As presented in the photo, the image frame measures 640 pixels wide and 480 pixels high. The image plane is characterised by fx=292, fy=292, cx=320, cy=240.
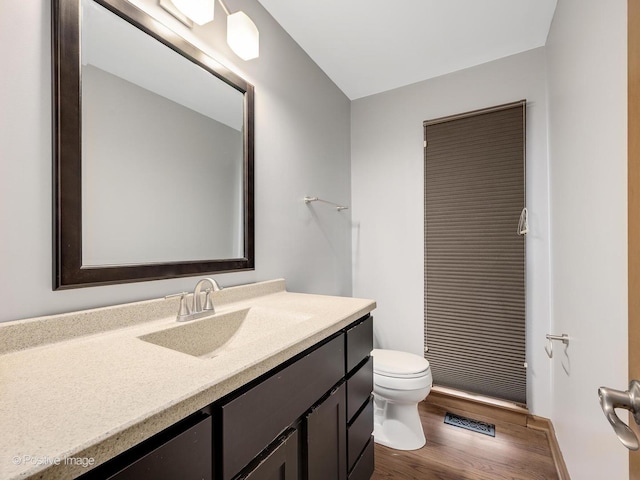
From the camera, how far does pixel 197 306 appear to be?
3.61ft

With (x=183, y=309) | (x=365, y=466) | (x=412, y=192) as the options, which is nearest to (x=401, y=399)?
(x=365, y=466)

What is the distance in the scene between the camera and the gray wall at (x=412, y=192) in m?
1.87

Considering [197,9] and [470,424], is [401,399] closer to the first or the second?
[470,424]

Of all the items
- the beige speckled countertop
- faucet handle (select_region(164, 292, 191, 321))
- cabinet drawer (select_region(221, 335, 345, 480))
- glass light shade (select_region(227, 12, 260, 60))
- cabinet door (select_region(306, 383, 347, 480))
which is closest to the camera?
the beige speckled countertop

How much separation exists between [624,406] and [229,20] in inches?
67.7

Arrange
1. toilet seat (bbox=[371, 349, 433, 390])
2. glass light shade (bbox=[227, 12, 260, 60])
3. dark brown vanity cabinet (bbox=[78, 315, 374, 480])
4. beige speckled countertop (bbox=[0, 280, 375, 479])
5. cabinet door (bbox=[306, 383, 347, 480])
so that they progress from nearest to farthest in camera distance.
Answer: beige speckled countertop (bbox=[0, 280, 375, 479])
dark brown vanity cabinet (bbox=[78, 315, 374, 480])
cabinet door (bbox=[306, 383, 347, 480])
glass light shade (bbox=[227, 12, 260, 60])
toilet seat (bbox=[371, 349, 433, 390])

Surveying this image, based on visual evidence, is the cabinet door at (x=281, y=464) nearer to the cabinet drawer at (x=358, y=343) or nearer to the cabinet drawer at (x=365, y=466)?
the cabinet drawer at (x=358, y=343)

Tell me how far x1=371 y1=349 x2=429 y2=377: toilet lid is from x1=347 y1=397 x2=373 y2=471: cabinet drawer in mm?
404

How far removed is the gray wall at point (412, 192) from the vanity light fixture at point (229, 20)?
137 cm

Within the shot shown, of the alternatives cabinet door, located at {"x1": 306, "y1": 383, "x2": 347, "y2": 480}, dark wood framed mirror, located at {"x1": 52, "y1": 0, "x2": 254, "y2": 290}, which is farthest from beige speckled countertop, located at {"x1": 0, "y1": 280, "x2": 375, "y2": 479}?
cabinet door, located at {"x1": 306, "y1": 383, "x2": 347, "y2": 480}

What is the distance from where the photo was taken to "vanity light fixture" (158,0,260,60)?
43.6 inches


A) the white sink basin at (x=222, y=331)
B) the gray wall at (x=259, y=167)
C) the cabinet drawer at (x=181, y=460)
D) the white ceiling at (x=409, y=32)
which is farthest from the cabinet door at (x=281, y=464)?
the white ceiling at (x=409, y=32)

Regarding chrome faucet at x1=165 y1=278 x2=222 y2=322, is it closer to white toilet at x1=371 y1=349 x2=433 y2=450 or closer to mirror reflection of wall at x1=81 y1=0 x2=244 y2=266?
mirror reflection of wall at x1=81 y1=0 x2=244 y2=266

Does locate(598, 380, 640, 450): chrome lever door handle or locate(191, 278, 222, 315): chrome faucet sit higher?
locate(191, 278, 222, 315): chrome faucet
